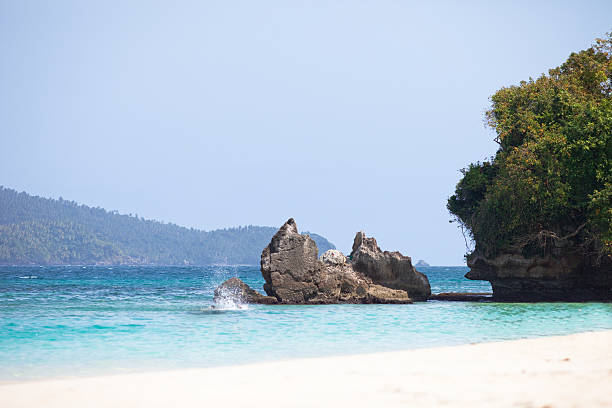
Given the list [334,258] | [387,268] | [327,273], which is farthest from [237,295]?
[387,268]

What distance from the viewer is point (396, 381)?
951cm

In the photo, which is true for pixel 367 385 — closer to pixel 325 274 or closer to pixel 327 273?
pixel 325 274

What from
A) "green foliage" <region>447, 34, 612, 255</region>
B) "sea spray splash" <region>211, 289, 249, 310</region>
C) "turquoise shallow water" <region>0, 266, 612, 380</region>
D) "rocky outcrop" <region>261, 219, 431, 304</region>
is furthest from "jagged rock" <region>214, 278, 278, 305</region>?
"green foliage" <region>447, 34, 612, 255</region>

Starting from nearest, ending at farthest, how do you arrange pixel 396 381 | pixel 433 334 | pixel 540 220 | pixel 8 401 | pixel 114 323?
pixel 8 401, pixel 396 381, pixel 433 334, pixel 114 323, pixel 540 220

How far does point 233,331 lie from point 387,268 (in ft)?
48.3

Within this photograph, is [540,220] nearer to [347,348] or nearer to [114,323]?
[347,348]

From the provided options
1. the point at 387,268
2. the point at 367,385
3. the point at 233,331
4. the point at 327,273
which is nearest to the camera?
the point at 367,385

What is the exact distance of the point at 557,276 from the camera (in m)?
30.5

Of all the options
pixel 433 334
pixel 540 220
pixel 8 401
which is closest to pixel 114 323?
pixel 433 334

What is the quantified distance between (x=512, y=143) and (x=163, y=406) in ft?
89.5

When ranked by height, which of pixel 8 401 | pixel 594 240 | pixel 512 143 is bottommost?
pixel 8 401

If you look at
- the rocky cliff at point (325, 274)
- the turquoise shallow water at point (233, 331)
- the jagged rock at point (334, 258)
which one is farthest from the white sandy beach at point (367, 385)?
the jagged rock at point (334, 258)

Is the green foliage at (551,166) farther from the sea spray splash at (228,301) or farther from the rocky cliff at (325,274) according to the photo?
the sea spray splash at (228,301)

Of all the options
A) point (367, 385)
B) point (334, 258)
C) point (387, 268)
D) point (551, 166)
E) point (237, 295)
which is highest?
point (551, 166)
